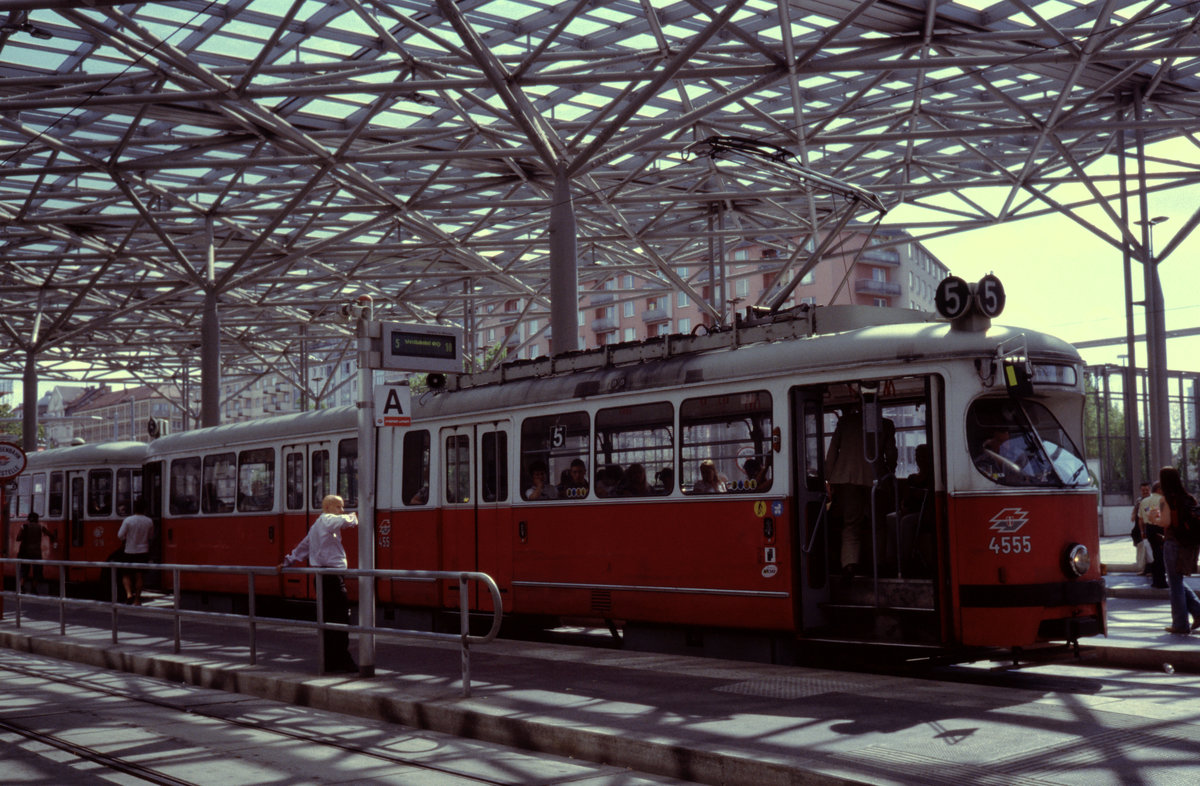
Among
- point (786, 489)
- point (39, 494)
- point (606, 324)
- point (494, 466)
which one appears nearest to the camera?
point (786, 489)

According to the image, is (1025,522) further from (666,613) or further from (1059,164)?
(1059,164)

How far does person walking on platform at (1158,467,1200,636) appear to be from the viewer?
12.9m

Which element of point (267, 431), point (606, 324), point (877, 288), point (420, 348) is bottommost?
point (267, 431)

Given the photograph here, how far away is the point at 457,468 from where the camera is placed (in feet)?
51.0

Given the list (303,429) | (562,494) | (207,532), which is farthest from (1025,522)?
(207,532)

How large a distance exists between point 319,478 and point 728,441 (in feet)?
25.9

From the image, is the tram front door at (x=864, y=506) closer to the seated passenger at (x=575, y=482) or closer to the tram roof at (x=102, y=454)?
the seated passenger at (x=575, y=482)

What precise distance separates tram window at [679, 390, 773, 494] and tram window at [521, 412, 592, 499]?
1.52 meters

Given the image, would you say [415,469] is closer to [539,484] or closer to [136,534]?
[539,484]

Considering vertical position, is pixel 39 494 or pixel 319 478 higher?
pixel 319 478

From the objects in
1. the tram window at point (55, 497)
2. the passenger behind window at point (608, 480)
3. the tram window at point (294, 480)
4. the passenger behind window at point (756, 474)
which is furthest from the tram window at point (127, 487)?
the passenger behind window at point (756, 474)

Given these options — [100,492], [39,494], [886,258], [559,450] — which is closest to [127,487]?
[100,492]

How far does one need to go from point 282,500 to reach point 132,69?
9.78 meters

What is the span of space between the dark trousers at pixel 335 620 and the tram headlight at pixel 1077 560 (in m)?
6.15
